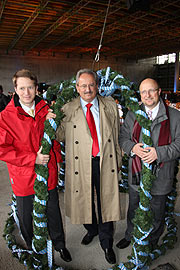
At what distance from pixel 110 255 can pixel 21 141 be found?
1608 mm

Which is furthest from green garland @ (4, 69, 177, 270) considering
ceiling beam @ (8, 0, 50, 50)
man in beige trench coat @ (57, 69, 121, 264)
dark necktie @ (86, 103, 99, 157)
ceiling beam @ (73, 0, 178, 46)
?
ceiling beam @ (73, 0, 178, 46)

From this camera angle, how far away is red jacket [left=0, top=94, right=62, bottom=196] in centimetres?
203

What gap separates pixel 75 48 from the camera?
19.5 meters

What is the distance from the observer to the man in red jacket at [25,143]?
2.05 meters

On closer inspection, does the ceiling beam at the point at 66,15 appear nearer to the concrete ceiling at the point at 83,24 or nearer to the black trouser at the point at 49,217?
the concrete ceiling at the point at 83,24

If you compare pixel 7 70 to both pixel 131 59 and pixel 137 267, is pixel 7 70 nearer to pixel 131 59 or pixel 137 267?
pixel 131 59

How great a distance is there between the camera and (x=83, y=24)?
13359 millimetres

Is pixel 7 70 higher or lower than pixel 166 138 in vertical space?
higher

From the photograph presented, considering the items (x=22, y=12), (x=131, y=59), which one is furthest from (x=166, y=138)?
(x=131, y=59)

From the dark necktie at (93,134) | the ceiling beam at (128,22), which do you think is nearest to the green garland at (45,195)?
the dark necktie at (93,134)

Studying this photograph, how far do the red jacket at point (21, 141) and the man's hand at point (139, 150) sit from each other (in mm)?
883

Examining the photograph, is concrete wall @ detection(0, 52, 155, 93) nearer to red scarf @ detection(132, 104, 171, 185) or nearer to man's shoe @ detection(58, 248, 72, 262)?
red scarf @ detection(132, 104, 171, 185)

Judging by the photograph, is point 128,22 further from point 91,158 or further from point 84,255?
point 84,255

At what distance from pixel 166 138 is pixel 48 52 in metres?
20.5
